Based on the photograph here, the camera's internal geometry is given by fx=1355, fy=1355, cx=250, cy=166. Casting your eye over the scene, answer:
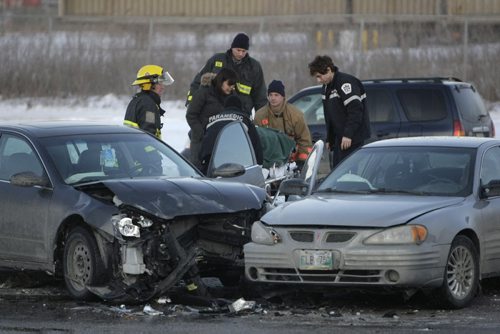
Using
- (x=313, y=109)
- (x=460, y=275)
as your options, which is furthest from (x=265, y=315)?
(x=313, y=109)

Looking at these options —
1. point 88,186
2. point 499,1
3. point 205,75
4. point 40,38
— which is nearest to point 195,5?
point 499,1

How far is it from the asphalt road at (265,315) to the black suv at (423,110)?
27.8 ft

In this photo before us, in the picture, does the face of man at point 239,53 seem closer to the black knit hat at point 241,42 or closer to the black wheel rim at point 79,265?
the black knit hat at point 241,42

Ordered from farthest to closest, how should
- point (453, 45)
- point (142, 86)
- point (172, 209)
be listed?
1. point (453, 45)
2. point (142, 86)
3. point (172, 209)

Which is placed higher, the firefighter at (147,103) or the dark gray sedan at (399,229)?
the firefighter at (147,103)

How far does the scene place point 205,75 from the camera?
50.2 feet

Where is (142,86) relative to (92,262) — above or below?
above

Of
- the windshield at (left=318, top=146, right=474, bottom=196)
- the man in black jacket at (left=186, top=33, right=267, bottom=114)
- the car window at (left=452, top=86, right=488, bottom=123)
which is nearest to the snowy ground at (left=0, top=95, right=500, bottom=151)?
the car window at (left=452, top=86, right=488, bottom=123)

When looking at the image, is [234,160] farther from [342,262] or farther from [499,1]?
[499,1]

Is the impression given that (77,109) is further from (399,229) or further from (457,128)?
(399,229)

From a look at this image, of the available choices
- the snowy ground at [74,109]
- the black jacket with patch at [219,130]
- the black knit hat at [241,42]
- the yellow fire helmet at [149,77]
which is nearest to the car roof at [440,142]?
the black jacket with patch at [219,130]

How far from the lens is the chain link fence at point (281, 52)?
33875mm

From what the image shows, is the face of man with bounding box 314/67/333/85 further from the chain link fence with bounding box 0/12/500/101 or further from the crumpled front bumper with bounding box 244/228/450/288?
the chain link fence with bounding box 0/12/500/101

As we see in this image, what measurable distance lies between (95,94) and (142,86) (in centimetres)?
2128
